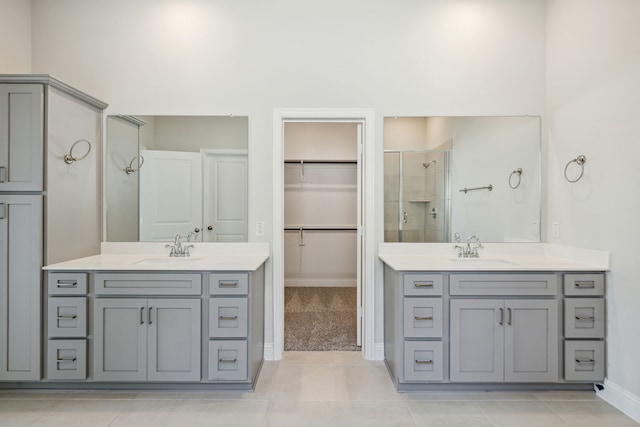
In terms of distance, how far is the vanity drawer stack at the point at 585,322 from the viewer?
7.60 feet

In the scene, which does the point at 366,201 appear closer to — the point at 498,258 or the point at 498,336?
the point at 498,258

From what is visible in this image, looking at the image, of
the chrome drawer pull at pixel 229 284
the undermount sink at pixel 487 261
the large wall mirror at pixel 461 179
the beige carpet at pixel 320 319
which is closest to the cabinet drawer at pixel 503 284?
the undermount sink at pixel 487 261

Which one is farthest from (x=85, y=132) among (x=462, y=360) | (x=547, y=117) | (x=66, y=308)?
(x=547, y=117)

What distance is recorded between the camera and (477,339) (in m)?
2.31

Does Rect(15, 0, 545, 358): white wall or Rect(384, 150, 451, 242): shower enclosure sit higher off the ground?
Rect(15, 0, 545, 358): white wall

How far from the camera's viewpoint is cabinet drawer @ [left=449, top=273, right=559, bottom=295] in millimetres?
2312

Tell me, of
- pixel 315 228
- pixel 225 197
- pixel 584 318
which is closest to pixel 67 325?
pixel 225 197

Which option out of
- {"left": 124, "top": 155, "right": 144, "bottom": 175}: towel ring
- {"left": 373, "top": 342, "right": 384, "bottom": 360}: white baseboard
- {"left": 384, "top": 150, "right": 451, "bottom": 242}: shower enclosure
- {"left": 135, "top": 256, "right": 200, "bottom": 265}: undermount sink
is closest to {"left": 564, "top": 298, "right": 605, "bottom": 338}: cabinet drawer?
{"left": 384, "top": 150, "right": 451, "bottom": 242}: shower enclosure

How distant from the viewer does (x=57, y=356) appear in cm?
231

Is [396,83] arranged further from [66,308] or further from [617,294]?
[66,308]

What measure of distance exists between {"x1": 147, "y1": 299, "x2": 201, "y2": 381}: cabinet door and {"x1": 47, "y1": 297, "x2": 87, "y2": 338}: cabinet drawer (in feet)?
1.37

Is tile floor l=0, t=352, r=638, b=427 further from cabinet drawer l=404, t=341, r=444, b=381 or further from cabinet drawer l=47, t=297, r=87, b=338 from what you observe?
cabinet drawer l=47, t=297, r=87, b=338

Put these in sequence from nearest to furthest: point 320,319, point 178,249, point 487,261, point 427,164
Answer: point 487,261, point 178,249, point 427,164, point 320,319

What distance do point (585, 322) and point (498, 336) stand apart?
0.56 m
